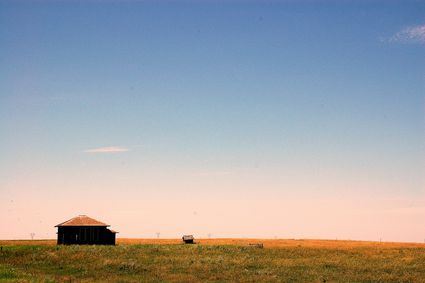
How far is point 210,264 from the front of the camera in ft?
153

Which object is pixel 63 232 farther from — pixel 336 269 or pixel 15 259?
pixel 336 269

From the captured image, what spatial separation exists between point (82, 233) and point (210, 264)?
2888cm

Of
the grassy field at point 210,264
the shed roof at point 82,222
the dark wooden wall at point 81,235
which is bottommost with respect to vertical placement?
the grassy field at point 210,264

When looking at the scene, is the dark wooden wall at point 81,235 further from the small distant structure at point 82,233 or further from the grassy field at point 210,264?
the grassy field at point 210,264

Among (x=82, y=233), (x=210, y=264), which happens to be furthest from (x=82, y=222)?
(x=210, y=264)

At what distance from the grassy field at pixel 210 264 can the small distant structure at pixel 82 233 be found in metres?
11.1

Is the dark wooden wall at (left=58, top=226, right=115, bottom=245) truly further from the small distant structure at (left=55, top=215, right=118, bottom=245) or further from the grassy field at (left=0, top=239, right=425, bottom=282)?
the grassy field at (left=0, top=239, right=425, bottom=282)

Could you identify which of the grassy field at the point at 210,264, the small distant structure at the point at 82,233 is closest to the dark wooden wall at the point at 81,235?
the small distant structure at the point at 82,233

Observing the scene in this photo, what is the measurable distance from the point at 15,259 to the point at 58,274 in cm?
1241

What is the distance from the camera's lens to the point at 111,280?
3619 cm

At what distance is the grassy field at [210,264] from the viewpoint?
3809 centimetres

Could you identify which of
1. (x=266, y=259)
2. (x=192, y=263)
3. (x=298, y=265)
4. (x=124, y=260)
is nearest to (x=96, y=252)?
(x=124, y=260)

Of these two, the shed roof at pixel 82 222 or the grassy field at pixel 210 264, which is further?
the shed roof at pixel 82 222

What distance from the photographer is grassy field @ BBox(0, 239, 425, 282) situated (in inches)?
1500
